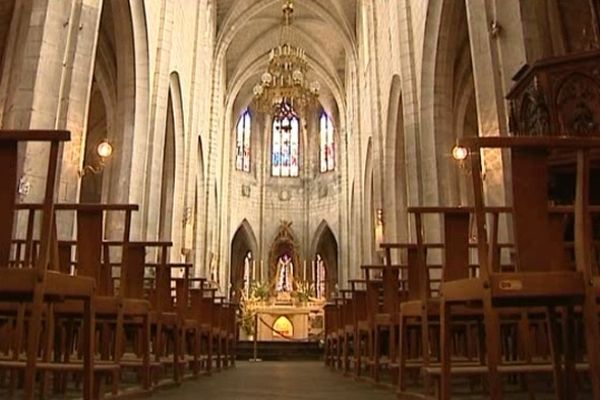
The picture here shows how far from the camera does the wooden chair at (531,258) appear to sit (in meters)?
2.79

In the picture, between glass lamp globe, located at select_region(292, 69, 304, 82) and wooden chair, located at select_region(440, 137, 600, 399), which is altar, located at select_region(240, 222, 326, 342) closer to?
glass lamp globe, located at select_region(292, 69, 304, 82)

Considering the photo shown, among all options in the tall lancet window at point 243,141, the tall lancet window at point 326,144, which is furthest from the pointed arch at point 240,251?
the tall lancet window at point 326,144

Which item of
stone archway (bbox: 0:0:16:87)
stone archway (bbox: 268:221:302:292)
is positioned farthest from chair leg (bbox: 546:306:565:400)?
stone archway (bbox: 268:221:302:292)

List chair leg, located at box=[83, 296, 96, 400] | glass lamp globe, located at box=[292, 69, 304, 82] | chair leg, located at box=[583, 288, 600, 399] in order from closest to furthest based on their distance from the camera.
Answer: chair leg, located at box=[583, 288, 600, 399] < chair leg, located at box=[83, 296, 96, 400] < glass lamp globe, located at box=[292, 69, 304, 82]

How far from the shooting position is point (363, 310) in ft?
27.5

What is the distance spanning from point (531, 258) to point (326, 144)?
30.0 metres

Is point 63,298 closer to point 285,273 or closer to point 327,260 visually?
point 285,273

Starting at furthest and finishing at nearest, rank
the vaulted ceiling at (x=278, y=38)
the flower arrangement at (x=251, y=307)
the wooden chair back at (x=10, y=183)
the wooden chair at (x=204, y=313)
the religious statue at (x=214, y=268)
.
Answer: the vaulted ceiling at (x=278, y=38) < the religious statue at (x=214, y=268) < the flower arrangement at (x=251, y=307) < the wooden chair at (x=204, y=313) < the wooden chair back at (x=10, y=183)

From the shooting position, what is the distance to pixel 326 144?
32.8 m

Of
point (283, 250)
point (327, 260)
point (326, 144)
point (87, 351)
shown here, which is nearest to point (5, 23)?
→ point (87, 351)

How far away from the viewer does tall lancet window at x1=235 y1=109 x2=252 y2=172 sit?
3203 cm

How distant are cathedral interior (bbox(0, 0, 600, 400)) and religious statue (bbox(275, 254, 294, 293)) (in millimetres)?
105

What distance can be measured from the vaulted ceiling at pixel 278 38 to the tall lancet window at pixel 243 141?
4.06ft

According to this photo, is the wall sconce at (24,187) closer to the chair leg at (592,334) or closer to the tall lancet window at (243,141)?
the chair leg at (592,334)
